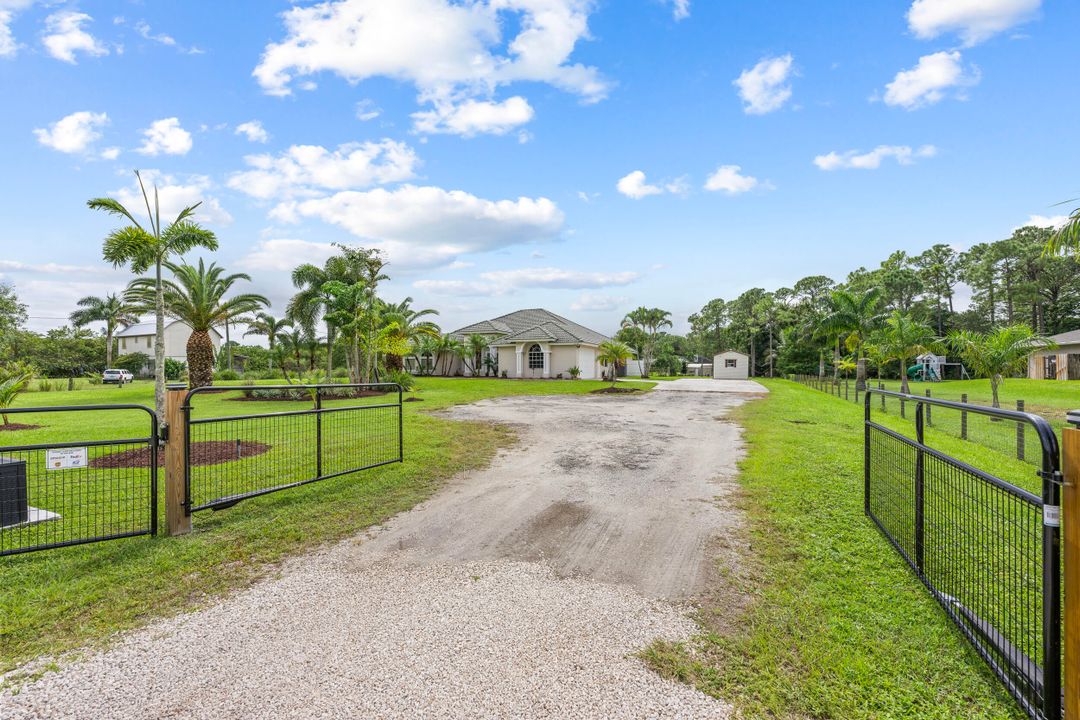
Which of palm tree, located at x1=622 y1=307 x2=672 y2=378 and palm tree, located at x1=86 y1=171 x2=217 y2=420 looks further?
palm tree, located at x1=622 y1=307 x2=672 y2=378

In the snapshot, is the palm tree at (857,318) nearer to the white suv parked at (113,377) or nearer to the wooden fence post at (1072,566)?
the wooden fence post at (1072,566)

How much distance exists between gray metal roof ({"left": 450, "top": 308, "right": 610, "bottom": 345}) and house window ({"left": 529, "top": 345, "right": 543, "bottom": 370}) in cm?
107

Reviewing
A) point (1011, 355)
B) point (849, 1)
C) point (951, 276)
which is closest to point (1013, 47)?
point (849, 1)

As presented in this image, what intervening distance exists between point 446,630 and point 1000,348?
1803 cm

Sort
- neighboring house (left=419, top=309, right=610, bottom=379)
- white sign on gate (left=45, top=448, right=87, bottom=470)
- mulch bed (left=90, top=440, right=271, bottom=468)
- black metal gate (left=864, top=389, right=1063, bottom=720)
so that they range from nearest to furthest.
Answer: black metal gate (left=864, top=389, right=1063, bottom=720), white sign on gate (left=45, top=448, right=87, bottom=470), mulch bed (left=90, top=440, right=271, bottom=468), neighboring house (left=419, top=309, right=610, bottom=379)

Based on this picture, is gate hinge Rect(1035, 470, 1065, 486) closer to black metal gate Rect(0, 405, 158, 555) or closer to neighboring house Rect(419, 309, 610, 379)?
black metal gate Rect(0, 405, 158, 555)

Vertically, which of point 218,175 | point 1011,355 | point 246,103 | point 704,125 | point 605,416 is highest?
point 704,125

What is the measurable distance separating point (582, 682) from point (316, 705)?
1.23 m

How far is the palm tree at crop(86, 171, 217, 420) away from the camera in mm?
→ 9781

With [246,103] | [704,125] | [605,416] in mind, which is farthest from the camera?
[704,125]

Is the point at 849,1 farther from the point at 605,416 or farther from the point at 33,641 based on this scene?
the point at 33,641

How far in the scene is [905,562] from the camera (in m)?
3.64

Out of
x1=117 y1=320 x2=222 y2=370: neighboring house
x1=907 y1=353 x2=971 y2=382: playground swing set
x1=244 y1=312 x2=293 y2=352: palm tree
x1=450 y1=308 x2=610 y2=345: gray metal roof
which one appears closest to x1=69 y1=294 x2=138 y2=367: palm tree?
x1=117 y1=320 x2=222 y2=370: neighboring house

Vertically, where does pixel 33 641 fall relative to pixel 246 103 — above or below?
below
